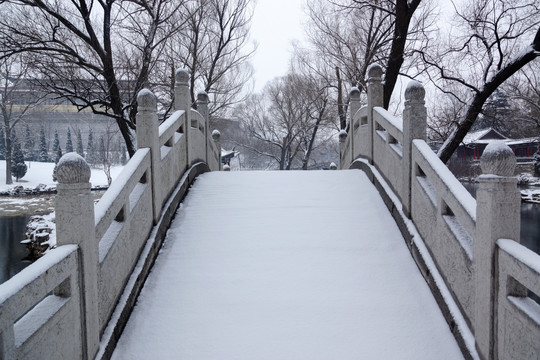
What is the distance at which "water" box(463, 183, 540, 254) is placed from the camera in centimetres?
1615

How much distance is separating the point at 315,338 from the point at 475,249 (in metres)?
1.31

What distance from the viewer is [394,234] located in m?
4.47

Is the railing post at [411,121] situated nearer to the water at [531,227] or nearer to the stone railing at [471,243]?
the stone railing at [471,243]

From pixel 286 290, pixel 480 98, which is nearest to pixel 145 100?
pixel 286 290

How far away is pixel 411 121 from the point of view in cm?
421

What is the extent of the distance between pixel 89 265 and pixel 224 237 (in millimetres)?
1996

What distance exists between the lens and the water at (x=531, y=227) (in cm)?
1615

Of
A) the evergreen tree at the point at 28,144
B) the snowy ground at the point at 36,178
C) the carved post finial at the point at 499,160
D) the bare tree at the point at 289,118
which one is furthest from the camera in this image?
the evergreen tree at the point at 28,144

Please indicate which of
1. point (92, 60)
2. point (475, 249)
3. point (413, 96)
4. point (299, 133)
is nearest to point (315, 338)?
point (475, 249)

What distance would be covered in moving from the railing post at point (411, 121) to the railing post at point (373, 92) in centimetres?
185

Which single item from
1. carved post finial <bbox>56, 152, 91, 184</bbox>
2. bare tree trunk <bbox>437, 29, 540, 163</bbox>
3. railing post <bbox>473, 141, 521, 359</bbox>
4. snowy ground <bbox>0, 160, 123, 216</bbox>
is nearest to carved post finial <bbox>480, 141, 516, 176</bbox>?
railing post <bbox>473, 141, 521, 359</bbox>

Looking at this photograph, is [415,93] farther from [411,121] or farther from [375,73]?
[375,73]

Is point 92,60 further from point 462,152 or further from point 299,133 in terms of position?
point 462,152

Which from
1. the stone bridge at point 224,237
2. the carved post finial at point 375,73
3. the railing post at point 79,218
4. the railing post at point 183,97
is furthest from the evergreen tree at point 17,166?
the railing post at point 79,218
